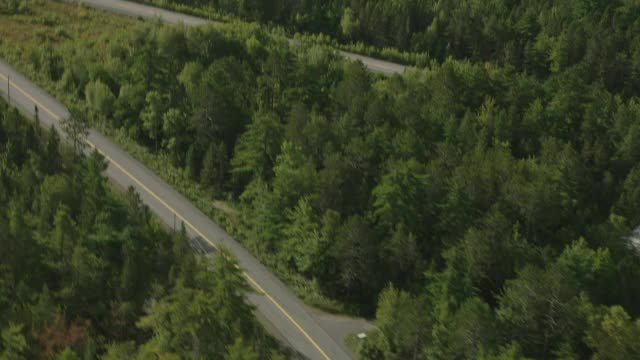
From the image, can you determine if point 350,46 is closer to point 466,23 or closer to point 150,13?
point 466,23

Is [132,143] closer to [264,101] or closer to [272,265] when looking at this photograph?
[264,101]

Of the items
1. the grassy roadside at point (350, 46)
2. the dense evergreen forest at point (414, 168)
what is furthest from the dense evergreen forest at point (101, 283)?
the grassy roadside at point (350, 46)

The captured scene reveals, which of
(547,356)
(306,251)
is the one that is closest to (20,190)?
(306,251)

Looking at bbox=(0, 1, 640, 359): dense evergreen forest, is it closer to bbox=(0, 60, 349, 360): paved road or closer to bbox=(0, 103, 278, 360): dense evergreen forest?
bbox=(0, 60, 349, 360): paved road

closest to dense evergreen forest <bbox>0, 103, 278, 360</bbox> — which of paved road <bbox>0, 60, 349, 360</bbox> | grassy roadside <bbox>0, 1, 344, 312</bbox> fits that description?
paved road <bbox>0, 60, 349, 360</bbox>

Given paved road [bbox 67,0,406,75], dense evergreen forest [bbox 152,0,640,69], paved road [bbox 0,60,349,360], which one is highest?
dense evergreen forest [bbox 152,0,640,69]

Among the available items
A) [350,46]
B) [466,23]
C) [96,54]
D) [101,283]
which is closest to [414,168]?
[101,283]

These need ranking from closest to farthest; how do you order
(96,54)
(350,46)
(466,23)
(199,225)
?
(199,225) → (96,54) → (350,46) → (466,23)

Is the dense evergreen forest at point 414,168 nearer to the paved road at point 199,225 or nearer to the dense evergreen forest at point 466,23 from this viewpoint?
the paved road at point 199,225
